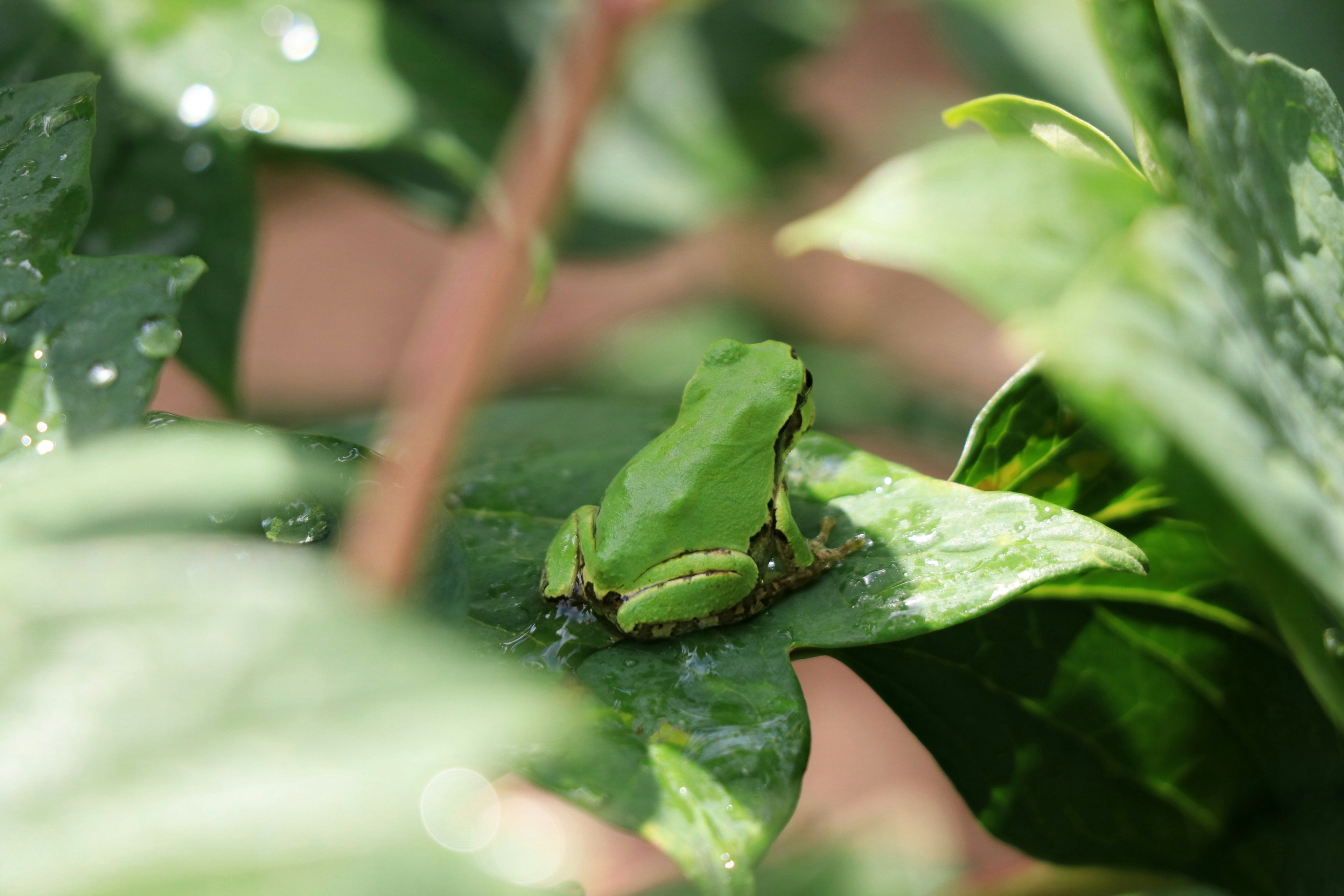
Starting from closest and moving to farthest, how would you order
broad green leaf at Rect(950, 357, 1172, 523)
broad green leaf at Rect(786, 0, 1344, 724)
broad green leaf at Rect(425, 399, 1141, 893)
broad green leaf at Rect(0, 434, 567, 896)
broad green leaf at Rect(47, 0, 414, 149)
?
broad green leaf at Rect(0, 434, 567, 896) < broad green leaf at Rect(786, 0, 1344, 724) < broad green leaf at Rect(425, 399, 1141, 893) < broad green leaf at Rect(950, 357, 1172, 523) < broad green leaf at Rect(47, 0, 414, 149)

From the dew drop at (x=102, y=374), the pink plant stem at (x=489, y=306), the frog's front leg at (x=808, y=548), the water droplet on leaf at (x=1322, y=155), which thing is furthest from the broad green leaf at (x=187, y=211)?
the water droplet on leaf at (x=1322, y=155)

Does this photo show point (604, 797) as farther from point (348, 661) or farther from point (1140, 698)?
point (1140, 698)

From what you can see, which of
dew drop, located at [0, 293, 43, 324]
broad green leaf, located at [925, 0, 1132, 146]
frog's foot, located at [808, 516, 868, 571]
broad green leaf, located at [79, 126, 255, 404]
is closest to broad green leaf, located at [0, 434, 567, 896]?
dew drop, located at [0, 293, 43, 324]

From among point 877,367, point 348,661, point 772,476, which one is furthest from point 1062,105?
point 348,661

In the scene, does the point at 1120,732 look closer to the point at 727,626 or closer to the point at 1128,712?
the point at 1128,712

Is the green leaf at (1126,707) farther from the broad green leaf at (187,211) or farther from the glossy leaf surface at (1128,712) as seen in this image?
the broad green leaf at (187,211)

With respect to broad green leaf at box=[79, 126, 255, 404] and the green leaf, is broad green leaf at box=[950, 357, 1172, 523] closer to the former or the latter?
the green leaf
